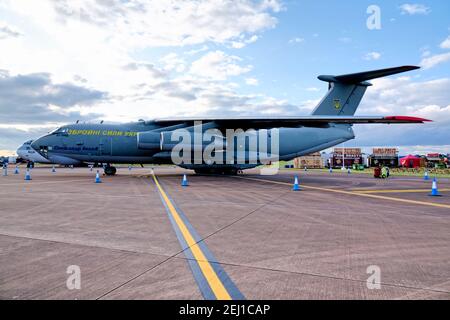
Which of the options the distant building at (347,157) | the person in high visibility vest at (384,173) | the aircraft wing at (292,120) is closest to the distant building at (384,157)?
the distant building at (347,157)

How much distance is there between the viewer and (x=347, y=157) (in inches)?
2500

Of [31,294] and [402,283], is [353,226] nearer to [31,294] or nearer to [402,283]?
[402,283]

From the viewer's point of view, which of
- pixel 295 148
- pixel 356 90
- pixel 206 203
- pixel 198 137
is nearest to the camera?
pixel 206 203

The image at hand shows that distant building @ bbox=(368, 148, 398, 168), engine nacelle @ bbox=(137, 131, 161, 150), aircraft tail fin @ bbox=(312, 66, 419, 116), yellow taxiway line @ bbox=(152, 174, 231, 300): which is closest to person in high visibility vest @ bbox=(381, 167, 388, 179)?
aircraft tail fin @ bbox=(312, 66, 419, 116)

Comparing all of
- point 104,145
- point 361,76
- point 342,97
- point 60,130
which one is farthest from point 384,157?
point 60,130

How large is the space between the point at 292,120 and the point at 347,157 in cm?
5071

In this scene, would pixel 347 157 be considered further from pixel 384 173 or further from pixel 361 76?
pixel 361 76

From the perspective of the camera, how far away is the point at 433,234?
18.3 ft

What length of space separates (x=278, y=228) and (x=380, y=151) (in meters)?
62.4

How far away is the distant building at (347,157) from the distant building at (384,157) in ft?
10.2

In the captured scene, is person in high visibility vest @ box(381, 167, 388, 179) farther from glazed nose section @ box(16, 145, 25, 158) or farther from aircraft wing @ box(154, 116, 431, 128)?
glazed nose section @ box(16, 145, 25, 158)

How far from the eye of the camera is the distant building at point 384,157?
58.0 meters

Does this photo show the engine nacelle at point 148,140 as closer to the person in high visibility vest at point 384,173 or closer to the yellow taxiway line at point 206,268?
the yellow taxiway line at point 206,268
